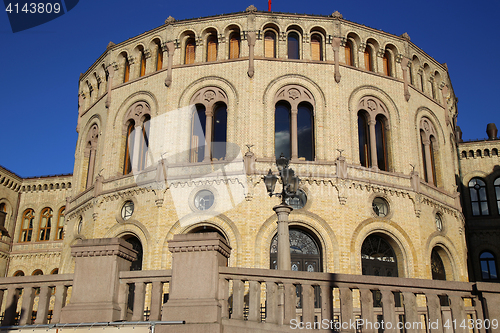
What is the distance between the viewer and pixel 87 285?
10812 millimetres

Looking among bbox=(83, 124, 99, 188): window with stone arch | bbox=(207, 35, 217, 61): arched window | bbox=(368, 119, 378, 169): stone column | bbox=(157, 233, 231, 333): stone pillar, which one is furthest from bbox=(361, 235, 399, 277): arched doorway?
bbox=(83, 124, 99, 188): window with stone arch

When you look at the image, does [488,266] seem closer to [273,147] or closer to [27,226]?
[273,147]

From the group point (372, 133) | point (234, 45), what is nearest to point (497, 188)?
point (372, 133)

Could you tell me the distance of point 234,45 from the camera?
2503 cm

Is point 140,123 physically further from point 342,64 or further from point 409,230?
point 409,230

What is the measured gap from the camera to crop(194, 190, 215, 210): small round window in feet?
73.3

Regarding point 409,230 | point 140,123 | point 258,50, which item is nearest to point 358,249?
point 409,230

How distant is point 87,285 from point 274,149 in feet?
44.3

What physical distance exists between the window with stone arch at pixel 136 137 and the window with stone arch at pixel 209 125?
2546mm

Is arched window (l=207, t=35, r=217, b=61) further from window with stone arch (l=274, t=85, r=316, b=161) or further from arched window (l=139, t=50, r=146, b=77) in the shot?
window with stone arch (l=274, t=85, r=316, b=161)

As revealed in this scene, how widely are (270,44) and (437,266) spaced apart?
13557 millimetres

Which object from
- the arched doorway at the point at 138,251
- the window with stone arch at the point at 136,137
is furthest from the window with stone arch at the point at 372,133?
the arched doorway at the point at 138,251

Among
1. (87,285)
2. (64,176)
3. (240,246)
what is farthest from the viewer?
(64,176)

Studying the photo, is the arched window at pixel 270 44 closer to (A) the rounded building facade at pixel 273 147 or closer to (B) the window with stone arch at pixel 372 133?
(A) the rounded building facade at pixel 273 147
